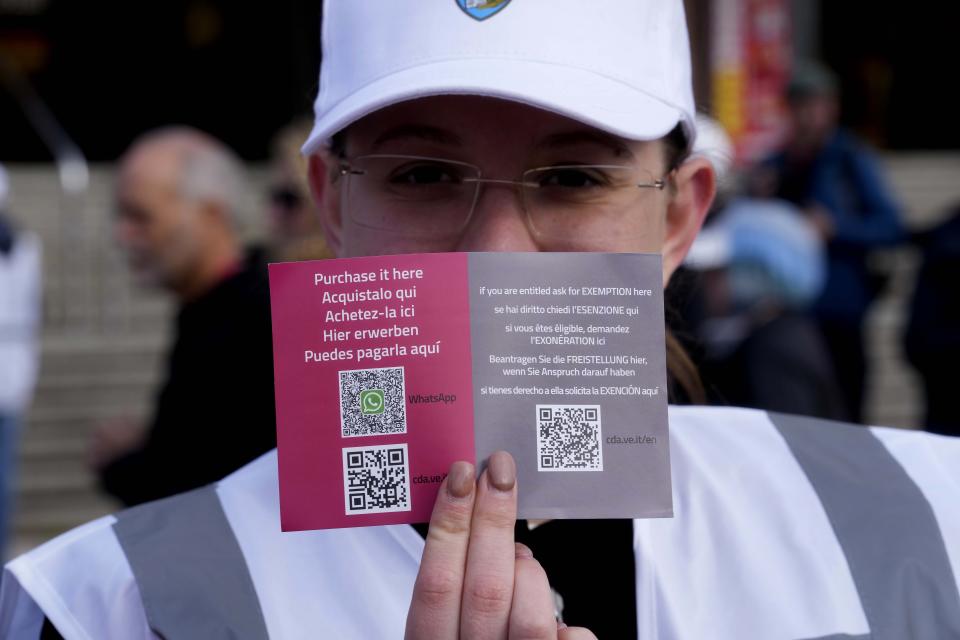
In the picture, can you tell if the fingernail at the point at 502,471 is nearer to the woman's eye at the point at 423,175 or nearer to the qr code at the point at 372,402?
Answer: the qr code at the point at 372,402

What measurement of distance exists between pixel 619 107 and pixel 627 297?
0.30m

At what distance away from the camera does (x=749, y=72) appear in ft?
36.1

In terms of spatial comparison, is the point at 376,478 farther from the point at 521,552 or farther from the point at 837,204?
the point at 837,204

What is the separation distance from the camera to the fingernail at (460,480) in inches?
52.7

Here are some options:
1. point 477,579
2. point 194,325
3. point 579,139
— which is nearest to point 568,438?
point 477,579

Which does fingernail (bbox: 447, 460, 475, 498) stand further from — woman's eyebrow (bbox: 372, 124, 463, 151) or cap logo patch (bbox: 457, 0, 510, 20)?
cap logo patch (bbox: 457, 0, 510, 20)

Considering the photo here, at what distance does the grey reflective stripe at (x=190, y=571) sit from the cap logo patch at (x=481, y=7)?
0.76m

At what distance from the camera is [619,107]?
1587 millimetres

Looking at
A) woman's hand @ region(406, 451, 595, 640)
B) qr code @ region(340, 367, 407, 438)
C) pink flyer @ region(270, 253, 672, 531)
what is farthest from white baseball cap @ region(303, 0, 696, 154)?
woman's hand @ region(406, 451, 595, 640)

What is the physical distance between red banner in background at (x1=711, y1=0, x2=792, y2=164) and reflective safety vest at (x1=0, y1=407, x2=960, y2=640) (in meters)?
9.35

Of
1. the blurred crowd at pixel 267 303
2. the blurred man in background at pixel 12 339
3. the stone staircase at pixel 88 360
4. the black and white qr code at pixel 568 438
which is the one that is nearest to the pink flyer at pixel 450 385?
the black and white qr code at pixel 568 438

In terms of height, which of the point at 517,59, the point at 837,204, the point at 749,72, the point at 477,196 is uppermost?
the point at 749,72

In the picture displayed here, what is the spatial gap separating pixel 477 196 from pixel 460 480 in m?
0.44

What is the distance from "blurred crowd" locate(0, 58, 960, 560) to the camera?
3.22 meters
